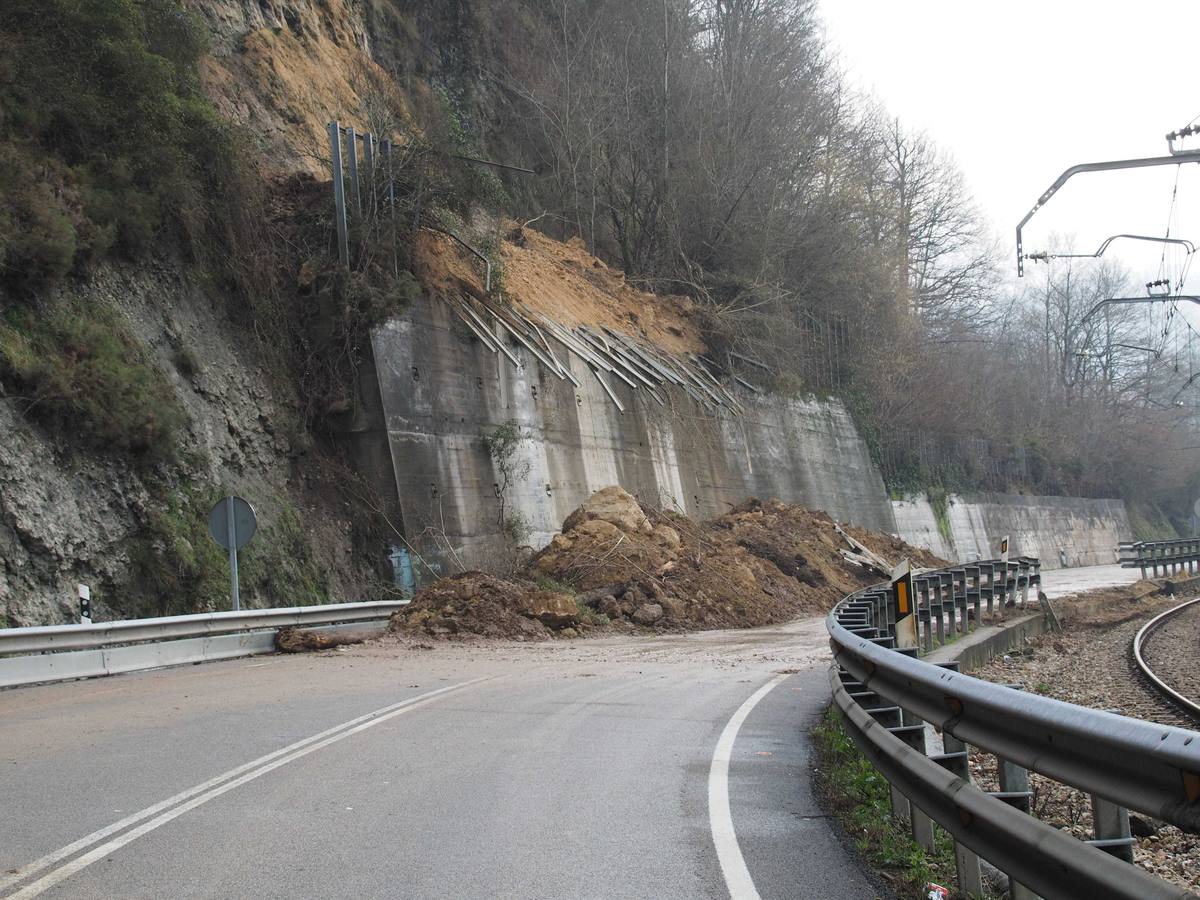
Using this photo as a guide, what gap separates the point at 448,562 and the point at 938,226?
1710 inches

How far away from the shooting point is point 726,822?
5906 millimetres

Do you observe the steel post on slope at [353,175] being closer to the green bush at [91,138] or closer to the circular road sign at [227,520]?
the green bush at [91,138]

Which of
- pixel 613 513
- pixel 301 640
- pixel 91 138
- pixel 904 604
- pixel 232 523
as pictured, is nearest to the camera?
pixel 904 604

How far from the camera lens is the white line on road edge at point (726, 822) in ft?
15.7

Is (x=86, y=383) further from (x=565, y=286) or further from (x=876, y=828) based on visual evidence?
(x=565, y=286)

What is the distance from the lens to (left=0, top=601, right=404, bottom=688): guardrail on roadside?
41.2 ft

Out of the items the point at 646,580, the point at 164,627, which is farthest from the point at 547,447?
the point at 164,627

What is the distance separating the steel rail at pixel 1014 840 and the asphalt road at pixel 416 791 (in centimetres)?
54

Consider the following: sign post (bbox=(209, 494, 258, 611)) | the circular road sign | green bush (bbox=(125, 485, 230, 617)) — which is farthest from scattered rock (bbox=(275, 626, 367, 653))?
green bush (bbox=(125, 485, 230, 617))

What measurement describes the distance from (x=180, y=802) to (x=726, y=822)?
3.02m

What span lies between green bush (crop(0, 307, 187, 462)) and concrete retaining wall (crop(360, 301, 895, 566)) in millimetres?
5260

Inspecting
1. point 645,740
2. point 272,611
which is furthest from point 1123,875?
point 272,611

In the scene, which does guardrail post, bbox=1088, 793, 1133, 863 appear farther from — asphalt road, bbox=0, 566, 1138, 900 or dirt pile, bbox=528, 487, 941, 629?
dirt pile, bbox=528, 487, 941, 629

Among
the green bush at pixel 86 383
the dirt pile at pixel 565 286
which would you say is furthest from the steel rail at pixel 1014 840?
the dirt pile at pixel 565 286
